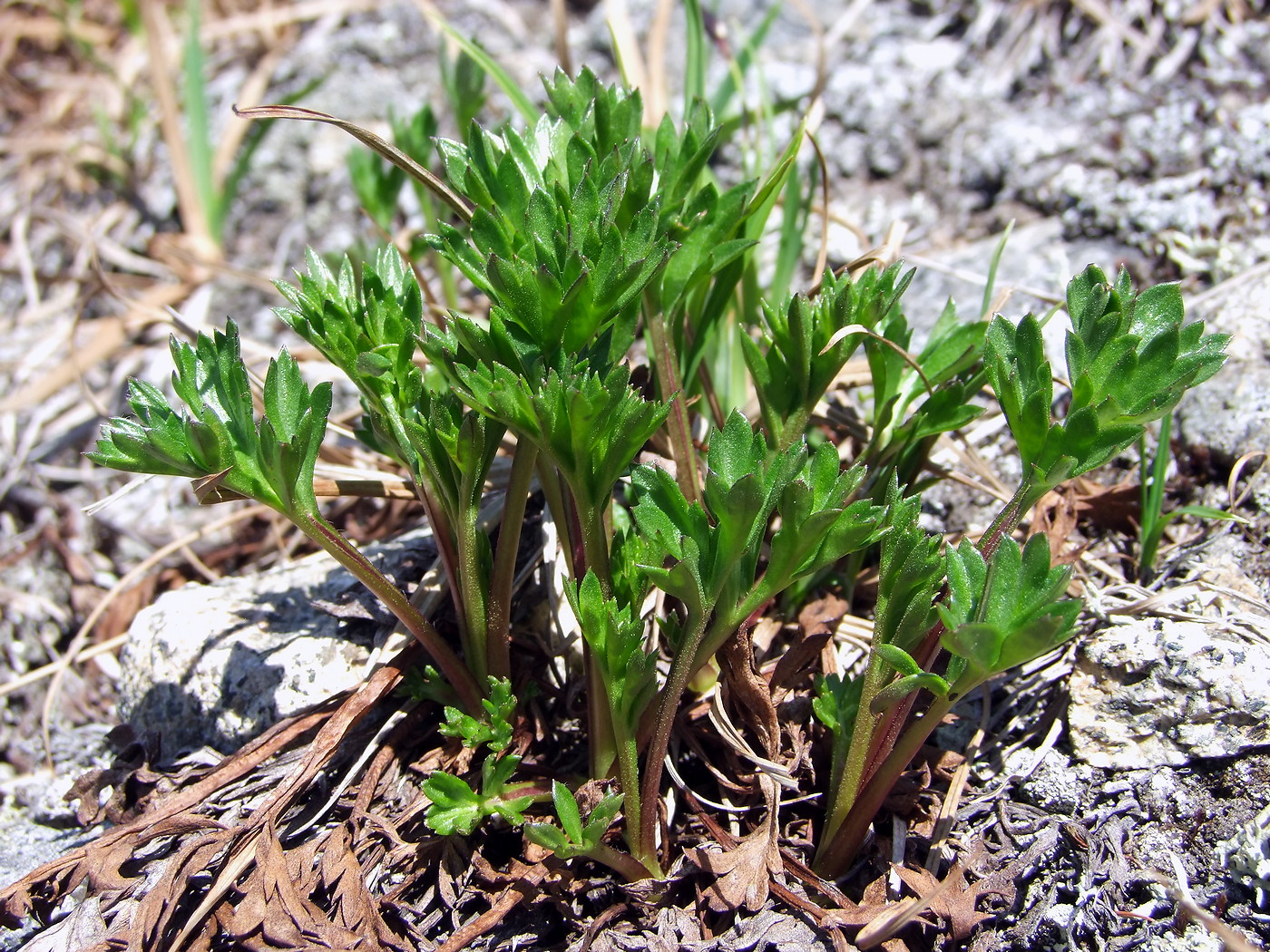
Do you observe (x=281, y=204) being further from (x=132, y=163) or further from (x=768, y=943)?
(x=768, y=943)

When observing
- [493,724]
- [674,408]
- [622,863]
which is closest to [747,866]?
[622,863]

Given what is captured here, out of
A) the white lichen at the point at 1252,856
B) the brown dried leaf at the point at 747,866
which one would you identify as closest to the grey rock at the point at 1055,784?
the white lichen at the point at 1252,856

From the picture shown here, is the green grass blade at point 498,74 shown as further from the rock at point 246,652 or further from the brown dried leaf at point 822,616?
the brown dried leaf at point 822,616

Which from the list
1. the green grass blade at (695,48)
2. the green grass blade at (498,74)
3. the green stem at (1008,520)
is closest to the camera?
the green stem at (1008,520)

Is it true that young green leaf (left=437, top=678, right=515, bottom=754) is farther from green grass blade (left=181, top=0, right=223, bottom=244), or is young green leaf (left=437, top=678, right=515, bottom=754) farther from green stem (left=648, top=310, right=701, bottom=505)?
green grass blade (left=181, top=0, right=223, bottom=244)

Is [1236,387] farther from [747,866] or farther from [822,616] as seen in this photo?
[747,866]
